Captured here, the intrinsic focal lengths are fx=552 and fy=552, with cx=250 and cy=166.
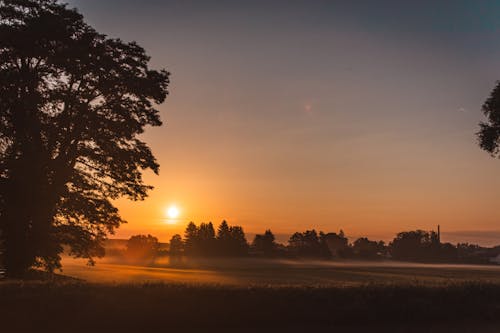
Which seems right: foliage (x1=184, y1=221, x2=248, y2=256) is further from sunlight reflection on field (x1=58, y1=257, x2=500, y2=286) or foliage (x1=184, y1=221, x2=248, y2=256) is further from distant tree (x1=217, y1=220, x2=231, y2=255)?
sunlight reflection on field (x1=58, y1=257, x2=500, y2=286)

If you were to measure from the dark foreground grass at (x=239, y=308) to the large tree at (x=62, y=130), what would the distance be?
361 inches

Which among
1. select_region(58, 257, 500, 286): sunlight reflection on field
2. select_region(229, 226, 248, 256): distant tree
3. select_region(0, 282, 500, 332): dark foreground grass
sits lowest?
select_region(58, 257, 500, 286): sunlight reflection on field

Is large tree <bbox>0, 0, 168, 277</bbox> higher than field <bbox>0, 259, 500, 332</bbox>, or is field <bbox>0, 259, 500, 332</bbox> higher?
large tree <bbox>0, 0, 168, 277</bbox>

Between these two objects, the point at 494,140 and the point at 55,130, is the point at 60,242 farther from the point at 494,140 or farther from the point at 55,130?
the point at 494,140

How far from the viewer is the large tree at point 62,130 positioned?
1093 inches

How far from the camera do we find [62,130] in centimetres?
2905

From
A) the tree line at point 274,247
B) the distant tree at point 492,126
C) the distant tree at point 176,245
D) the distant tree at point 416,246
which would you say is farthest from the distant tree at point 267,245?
the distant tree at point 492,126

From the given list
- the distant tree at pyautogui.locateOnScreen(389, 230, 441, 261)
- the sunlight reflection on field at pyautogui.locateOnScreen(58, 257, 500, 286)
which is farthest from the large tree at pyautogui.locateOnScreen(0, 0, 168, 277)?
the distant tree at pyautogui.locateOnScreen(389, 230, 441, 261)

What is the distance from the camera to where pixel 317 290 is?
2109cm

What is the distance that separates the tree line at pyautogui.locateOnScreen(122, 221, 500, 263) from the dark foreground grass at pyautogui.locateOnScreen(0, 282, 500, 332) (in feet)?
399

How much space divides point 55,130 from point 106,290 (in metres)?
12.4

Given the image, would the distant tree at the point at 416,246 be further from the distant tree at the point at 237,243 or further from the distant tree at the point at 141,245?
the distant tree at the point at 141,245

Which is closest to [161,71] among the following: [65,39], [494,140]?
[65,39]

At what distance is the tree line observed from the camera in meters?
144
